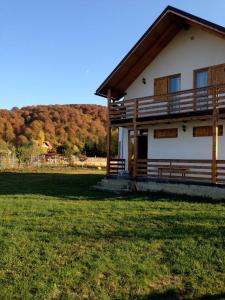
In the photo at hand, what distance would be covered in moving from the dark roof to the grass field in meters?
8.95

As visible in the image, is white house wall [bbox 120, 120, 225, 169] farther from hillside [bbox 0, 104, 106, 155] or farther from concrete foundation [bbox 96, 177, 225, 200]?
hillside [bbox 0, 104, 106, 155]

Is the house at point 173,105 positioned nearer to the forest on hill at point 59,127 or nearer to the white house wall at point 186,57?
the white house wall at point 186,57

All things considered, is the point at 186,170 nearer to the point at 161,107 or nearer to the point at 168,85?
the point at 161,107

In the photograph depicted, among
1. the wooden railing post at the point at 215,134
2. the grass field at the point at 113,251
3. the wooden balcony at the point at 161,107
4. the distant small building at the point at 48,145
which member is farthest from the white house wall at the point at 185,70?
the distant small building at the point at 48,145

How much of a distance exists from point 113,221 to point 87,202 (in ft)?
11.2

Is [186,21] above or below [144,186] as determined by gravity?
above

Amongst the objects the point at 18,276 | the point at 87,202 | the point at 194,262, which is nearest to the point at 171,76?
the point at 87,202

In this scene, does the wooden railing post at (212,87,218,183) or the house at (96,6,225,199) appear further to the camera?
the house at (96,6,225,199)

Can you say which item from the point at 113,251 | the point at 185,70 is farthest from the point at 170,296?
the point at 185,70

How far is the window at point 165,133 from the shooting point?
60.2 feet

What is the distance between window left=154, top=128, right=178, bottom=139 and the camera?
18.3 metres

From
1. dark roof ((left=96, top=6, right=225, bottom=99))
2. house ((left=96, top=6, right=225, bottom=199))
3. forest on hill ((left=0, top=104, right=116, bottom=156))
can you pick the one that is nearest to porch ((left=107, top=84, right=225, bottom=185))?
house ((left=96, top=6, right=225, bottom=199))

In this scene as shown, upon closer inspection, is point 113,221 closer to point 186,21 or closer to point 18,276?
point 18,276

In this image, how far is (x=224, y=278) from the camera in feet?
20.9
